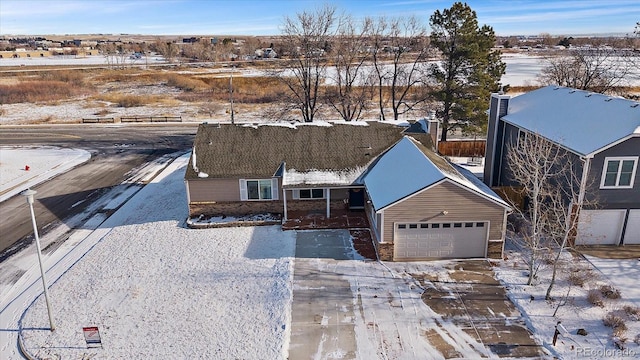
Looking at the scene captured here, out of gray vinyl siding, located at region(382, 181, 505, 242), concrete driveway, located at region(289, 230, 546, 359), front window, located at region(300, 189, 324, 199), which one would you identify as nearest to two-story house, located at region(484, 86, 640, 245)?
gray vinyl siding, located at region(382, 181, 505, 242)

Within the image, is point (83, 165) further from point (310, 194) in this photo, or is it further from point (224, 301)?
point (224, 301)

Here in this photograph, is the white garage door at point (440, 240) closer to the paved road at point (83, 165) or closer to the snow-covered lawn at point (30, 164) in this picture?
the paved road at point (83, 165)

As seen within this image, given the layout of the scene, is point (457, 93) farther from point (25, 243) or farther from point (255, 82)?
point (255, 82)

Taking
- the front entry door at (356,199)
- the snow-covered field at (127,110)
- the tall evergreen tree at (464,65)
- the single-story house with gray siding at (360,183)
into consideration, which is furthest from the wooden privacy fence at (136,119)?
the front entry door at (356,199)

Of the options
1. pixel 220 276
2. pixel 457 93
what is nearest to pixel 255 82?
pixel 457 93

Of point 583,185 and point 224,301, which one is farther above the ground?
point 583,185

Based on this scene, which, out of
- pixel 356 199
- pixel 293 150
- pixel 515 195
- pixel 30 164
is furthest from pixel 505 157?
pixel 30 164

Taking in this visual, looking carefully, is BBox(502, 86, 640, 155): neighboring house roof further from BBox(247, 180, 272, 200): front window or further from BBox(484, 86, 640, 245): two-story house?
BBox(247, 180, 272, 200): front window
